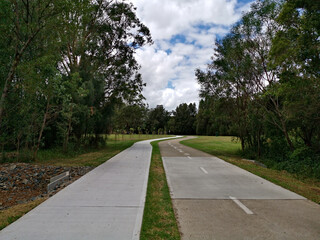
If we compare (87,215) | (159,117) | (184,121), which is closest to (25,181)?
(87,215)

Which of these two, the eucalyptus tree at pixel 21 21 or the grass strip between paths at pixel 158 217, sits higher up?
the eucalyptus tree at pixel 21 21

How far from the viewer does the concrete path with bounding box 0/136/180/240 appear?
394 cm

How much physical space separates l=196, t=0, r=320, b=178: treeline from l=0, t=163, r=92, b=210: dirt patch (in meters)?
10.5

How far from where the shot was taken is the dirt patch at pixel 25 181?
305 inches

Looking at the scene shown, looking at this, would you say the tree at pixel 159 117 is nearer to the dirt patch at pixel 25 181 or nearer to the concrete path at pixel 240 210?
the dirt patch at pixel 25 181

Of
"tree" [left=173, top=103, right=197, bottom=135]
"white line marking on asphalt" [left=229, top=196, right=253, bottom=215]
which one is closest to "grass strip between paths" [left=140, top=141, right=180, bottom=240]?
"white line marking on asphalt" [left=229, top=196, right=253, bottom=215]

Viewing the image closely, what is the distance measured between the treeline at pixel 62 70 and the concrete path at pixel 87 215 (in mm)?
4917

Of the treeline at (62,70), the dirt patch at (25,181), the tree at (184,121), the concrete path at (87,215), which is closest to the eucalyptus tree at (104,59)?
the treeline at (62,70)

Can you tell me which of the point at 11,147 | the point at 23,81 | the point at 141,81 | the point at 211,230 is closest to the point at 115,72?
the point at 141,81

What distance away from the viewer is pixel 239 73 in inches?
639

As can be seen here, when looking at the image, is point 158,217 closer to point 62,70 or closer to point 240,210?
point 240,210

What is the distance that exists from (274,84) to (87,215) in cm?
1197

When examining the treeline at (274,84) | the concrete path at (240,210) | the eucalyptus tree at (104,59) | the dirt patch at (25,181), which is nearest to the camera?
the concrete path at (240,210)

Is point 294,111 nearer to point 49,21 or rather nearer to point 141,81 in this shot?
point 49,21
